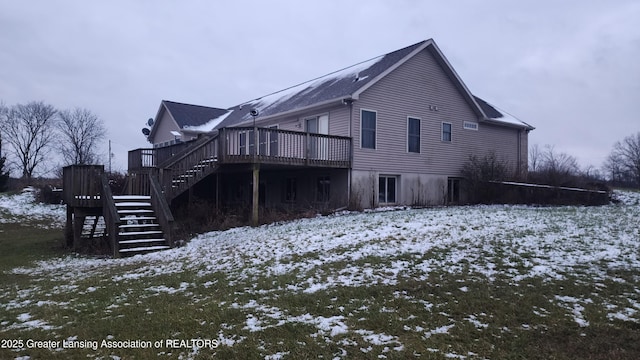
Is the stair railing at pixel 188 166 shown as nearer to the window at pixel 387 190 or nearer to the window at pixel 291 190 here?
the window at pixel 291 190

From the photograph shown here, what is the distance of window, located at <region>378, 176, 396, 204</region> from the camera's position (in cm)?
1941

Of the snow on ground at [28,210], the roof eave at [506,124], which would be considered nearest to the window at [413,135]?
the roof eave at [506,124]

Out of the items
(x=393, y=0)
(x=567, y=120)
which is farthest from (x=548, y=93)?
(x=393, y=0)

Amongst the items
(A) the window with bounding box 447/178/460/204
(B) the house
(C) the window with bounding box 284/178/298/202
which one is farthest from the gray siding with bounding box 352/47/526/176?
(C) the window with bounding box 284/178/298/202

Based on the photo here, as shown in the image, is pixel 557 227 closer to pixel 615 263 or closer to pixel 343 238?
pixel 615 263

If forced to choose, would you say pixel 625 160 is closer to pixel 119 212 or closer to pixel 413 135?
pixel 413 135

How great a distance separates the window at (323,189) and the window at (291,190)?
56.8 inches

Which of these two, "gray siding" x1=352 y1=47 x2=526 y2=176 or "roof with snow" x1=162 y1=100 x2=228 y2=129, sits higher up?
"roof with snow" x1=162 y1=100 x2=228 y2=129

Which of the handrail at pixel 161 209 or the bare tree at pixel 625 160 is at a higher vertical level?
the bare tree at pixel 625 160

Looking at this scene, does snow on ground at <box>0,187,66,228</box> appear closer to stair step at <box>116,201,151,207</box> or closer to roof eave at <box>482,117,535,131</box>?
stair step at <box>116,201,151,207</box>

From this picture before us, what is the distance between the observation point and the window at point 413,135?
66.4 ft

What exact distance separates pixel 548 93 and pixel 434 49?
24.4 meters

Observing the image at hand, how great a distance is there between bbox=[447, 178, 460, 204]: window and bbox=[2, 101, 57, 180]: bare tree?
56060 millimetres

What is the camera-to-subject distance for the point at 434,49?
20.6m
